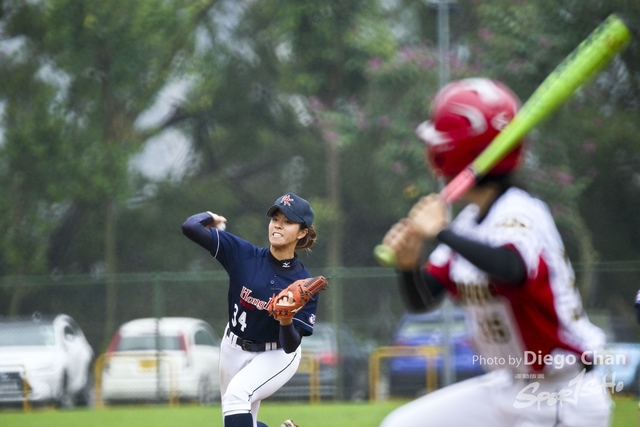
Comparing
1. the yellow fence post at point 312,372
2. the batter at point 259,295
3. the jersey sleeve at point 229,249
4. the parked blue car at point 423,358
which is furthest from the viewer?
the parked blue car at point 423,358

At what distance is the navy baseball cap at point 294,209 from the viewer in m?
6.35

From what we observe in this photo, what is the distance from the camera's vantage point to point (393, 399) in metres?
16.9

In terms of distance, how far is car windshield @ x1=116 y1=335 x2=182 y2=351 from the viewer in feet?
55.1

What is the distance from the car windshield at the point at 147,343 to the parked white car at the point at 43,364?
645mm

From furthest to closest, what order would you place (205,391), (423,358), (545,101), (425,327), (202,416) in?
(425,327) → (423,358) → (205,391) → (202,416) → (545,101)

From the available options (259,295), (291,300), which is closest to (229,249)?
(259,295)

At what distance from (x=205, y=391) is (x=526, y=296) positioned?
1380cm

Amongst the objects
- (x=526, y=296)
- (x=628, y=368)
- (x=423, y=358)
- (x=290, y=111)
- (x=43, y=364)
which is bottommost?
(x=628, y=368)

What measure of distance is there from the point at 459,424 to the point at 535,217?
787 millimetres

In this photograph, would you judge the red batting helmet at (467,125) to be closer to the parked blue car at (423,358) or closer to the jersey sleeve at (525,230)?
A: the jersey sleeve at (525,230)

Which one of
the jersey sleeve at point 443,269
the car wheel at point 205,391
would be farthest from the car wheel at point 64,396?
the jersey sleeve at point 443,269

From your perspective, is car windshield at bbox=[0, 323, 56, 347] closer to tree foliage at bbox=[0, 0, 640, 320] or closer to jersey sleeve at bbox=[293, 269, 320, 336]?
tree foliage at bbox=[0, 0, 640, 320]

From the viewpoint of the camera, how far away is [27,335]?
16.3 metres

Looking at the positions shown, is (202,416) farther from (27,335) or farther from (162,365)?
(27,335)
